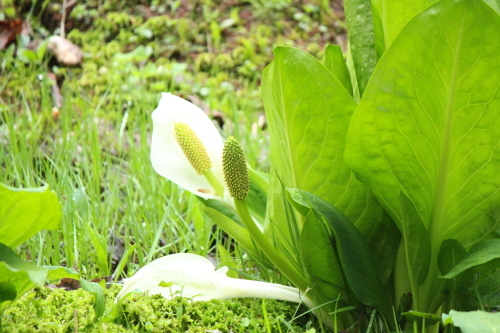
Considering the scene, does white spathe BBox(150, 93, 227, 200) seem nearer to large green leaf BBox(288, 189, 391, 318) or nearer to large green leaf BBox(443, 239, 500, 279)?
large green leaf BBox(288, 189, 391, 318)

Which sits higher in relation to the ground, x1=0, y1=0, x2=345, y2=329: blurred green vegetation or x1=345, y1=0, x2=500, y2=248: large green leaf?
x1=345, y1=0, x2=500, y2=248: large green leaf

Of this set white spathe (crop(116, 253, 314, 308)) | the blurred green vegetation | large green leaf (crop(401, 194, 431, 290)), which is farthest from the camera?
the blurred green vegetation

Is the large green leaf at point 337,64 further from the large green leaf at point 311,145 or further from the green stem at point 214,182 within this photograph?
the green stem at point 214,182

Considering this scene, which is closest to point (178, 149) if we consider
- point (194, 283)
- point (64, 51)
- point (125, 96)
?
point (194, 283)

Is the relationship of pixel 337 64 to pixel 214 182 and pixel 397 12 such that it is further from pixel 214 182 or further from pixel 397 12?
pixel 214 182

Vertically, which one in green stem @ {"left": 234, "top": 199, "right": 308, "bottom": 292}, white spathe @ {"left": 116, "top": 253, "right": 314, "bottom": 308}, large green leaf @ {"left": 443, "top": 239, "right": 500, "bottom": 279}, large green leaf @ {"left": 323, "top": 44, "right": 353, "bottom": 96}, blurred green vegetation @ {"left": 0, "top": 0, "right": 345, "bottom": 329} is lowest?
blurred green vegetation @ {"left": 0, "top": 0, "right": 345, "bottom": 329}

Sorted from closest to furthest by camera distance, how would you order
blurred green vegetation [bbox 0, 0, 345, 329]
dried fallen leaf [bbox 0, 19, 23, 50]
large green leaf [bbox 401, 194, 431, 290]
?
large green leaf [bbox 401, 194, 431, 290] < blurred green vegetation [bbox 0, 0, 345, 329] < dried fallen leaf [bbox 0, 19, 23, 50]

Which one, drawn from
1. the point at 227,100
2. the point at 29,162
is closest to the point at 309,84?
the point at 29,162

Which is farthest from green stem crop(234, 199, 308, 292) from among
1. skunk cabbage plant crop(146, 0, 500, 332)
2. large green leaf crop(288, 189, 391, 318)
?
large green leaf crop(288, 189, 391, 318)
